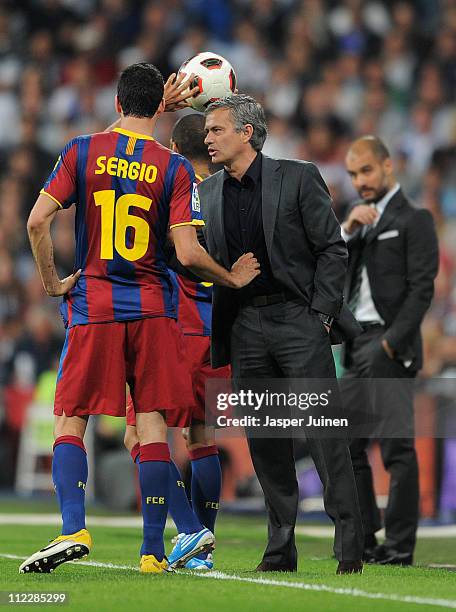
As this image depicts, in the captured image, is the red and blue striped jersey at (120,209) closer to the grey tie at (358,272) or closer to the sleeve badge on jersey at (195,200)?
the sleeve badge on jersey at (195,200)

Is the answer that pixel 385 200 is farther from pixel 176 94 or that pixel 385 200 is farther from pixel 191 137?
pixel 176 94

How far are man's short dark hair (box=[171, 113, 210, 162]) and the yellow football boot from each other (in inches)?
87.3

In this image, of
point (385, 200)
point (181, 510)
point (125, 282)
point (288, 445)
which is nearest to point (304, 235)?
point (125, 282)

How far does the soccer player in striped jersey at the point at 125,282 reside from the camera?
557cm

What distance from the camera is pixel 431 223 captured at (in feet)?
24.3

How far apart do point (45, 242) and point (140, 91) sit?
2.58 ft

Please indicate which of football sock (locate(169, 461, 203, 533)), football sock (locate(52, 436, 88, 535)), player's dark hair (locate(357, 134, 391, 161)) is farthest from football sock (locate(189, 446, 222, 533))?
player's dark hair (locate(357, 134, 391, 161))

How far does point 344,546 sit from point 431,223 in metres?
2.43

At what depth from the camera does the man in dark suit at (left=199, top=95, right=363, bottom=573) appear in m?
5.67

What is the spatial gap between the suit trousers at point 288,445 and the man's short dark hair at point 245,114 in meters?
0.79

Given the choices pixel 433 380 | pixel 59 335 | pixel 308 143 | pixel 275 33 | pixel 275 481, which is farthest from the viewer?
pixel 275 33

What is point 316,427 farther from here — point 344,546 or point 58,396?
point 58,396

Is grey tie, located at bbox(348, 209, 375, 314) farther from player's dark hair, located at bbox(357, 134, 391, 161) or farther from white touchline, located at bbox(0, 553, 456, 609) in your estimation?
white touchline, located at bbox(0, 553, 456, 609)

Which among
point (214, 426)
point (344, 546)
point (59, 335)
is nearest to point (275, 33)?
point (59, 335)
